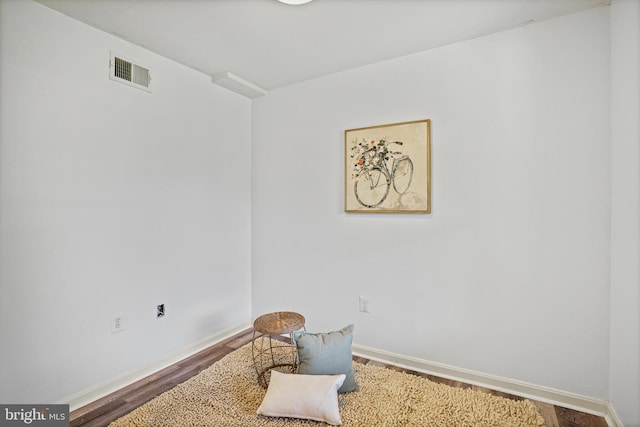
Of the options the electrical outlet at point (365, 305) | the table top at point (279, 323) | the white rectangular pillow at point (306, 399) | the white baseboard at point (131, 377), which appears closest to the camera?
the white rectangular pillow at point (306, 399)

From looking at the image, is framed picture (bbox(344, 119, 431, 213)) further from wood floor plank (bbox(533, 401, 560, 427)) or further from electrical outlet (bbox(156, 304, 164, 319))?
electrical outlet (bbox(156, 304, 164, 319))

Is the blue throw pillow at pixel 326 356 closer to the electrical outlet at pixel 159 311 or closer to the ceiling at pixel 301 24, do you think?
the electrical outlet at pixel 159 311

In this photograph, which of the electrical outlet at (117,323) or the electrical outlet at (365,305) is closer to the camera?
the electrical outlet at (117,323)

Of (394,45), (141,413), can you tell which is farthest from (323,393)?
(394,45)

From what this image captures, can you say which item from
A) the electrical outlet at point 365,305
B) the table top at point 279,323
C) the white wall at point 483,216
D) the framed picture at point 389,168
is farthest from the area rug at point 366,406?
the framed picture at point 389,168

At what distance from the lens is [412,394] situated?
82.1 inches

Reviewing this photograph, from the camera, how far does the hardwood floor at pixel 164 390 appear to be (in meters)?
1.86

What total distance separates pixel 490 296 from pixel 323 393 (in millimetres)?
1280

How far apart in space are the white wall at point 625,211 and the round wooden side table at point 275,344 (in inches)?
71.0

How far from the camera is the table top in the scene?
2156 mm

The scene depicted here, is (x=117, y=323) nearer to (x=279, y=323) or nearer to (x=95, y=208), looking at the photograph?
(x=95, y=208)

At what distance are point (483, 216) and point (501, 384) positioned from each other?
1.13 meters

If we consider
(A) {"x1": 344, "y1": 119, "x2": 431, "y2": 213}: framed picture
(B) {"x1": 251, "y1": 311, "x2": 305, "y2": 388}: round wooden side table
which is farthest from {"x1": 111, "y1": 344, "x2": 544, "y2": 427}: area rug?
(A) {"x1": 344, "y1": 119, "x2": 431, "y2": 213}: framed picture

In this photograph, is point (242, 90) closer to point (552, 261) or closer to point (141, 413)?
point (141, 413)
